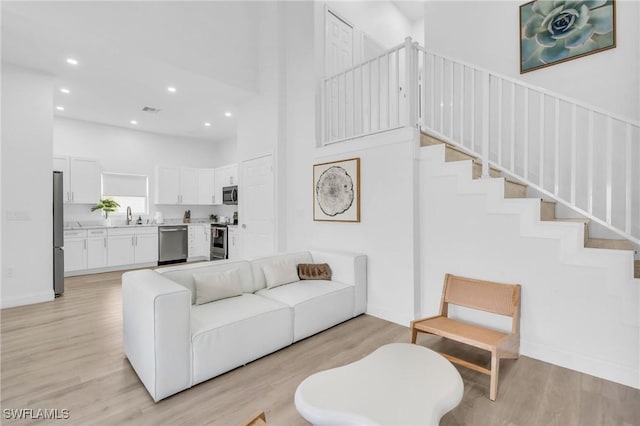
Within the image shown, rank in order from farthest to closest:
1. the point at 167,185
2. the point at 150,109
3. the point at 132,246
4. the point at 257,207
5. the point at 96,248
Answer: the point at 167,185
the point at 132,246
the point at 96,248
the point at 150,109
the point at 257,207

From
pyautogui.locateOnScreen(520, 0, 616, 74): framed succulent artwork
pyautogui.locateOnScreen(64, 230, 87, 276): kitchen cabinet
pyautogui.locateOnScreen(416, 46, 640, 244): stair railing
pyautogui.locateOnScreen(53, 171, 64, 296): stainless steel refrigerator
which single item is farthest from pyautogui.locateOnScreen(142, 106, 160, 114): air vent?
pyautogui.locateOnScreen(520, 0, 616, 74): framed succulent artwork

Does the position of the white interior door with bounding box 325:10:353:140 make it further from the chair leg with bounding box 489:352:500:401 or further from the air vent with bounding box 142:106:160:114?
the air vent with bounding box 142:106:160:114

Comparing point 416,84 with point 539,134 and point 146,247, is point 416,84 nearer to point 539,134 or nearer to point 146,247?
point 539,134

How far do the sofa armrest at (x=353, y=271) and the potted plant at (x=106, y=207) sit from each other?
5178mm

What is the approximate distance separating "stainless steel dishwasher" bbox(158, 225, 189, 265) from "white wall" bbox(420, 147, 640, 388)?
568 cm

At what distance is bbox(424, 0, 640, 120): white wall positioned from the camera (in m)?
2.88

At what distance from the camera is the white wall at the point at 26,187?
3.79 metres

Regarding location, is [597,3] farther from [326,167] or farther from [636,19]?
[326,167]

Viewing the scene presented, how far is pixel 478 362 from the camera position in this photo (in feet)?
8.00

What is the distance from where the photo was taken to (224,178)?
7.34 meters

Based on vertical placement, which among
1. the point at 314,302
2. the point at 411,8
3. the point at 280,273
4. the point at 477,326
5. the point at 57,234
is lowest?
the point at 477,326

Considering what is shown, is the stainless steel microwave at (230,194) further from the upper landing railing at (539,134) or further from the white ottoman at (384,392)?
the white ottoman at (384,392)

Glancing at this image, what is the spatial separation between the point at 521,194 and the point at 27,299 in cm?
596

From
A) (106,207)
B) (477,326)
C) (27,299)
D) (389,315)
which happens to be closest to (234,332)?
(389,315)
